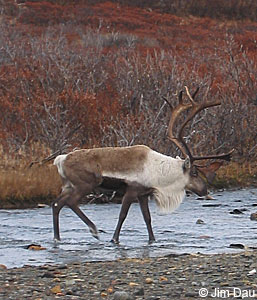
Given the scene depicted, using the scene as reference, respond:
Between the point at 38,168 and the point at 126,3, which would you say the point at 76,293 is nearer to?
the point at 38,168

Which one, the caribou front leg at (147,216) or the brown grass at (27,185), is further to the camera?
the brown grass at (27,185)

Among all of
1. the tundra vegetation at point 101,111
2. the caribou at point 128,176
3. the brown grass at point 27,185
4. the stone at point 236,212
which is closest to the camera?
the caribou at point 128,176

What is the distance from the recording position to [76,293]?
607 centimetres

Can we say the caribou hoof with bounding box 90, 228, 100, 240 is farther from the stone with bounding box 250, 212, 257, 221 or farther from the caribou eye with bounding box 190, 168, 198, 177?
the stone with bounding box 250, 212, 257, 221

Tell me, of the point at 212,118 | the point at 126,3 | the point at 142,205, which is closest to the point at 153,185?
the point at 142,205

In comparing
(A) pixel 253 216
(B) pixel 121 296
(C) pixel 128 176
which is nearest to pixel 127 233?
(C) pixel 128 176

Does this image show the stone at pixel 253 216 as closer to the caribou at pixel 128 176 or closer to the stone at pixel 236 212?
the stone at pixel 236 212

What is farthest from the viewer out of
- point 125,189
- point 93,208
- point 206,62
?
point 206,62

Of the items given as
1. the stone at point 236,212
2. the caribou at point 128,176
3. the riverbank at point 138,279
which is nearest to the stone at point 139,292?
the riverbank at point 138,279

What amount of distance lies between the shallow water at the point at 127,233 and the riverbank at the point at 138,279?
2.51 feet

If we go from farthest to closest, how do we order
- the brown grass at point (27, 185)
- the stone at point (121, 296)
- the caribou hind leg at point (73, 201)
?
the brown grass at point (27, 185) < the caribou hind leg at point (73, 201) < the stone at point (121, 296)

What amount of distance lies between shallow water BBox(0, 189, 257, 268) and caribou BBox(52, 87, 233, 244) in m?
0.32

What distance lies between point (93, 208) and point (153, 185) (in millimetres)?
2872

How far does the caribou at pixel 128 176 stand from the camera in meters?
9.20
